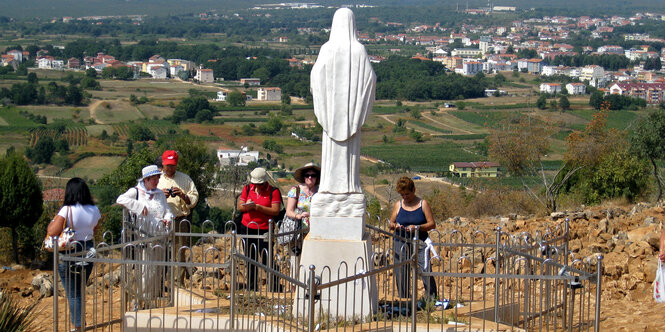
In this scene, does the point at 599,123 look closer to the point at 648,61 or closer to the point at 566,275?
the point at 566,275

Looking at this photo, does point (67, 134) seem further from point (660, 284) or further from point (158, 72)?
point (660, 284)

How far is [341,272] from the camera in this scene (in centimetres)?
714

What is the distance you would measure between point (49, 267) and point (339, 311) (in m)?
11.2

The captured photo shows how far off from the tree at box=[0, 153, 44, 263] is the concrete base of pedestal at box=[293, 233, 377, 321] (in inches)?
690

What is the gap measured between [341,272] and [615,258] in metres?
4.06

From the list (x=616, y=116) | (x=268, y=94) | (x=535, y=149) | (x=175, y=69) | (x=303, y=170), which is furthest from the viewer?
(x=175, y=69)

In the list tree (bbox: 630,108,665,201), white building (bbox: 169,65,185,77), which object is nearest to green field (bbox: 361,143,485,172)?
tree (bbox: 630,108,665,201)

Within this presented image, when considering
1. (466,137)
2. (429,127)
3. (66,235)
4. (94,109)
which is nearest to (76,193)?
(66,235)

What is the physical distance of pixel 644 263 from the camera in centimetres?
934

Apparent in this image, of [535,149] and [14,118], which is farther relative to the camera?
[14,118]

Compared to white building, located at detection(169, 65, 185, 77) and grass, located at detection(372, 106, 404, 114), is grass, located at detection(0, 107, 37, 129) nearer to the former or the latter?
grass, located at detection(372, 106, 404, 114)

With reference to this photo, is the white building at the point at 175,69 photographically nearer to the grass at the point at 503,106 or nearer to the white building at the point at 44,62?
the white building at the point at 44,62

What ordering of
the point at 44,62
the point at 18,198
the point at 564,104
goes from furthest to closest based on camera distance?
the point at 44,62
the point at 564,104
the point at 18,198

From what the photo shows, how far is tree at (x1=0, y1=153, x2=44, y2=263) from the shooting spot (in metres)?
23.5
